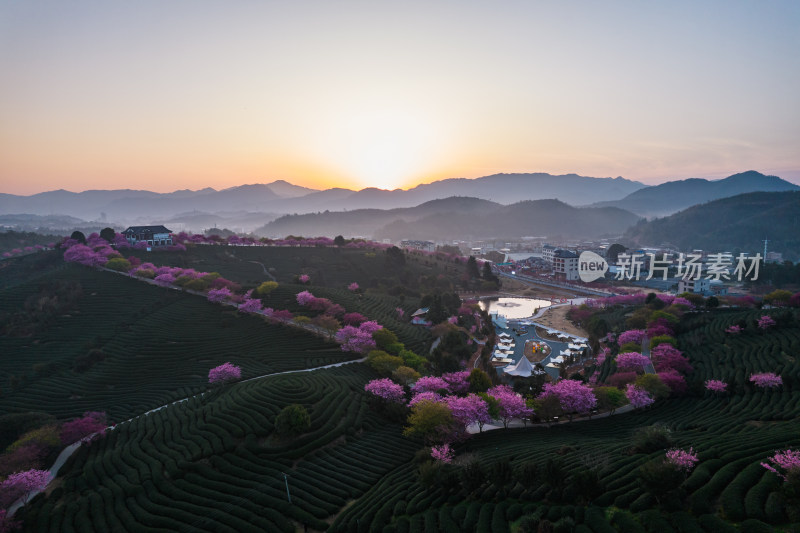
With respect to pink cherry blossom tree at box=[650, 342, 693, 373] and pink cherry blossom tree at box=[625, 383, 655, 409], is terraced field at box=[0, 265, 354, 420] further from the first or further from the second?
pink cherry blossom tree at box=[650, 342, 693, 373]

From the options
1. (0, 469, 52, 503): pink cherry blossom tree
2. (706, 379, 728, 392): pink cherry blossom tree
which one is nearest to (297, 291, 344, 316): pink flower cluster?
(0, 469, 52, 503): pink cherry blossom tree

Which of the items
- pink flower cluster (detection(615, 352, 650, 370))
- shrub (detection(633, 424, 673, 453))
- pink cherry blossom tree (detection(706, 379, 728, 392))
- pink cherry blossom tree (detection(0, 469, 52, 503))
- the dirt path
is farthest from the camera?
the dirt path

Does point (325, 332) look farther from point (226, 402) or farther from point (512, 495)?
point (512, 495)

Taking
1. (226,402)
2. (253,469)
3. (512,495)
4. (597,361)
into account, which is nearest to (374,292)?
(597,361)

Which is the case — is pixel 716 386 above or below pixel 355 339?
above

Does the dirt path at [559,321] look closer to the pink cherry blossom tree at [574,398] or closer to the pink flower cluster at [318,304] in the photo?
the pink cherry blossom tree at [574,398]

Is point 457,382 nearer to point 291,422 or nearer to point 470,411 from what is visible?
point 470,411

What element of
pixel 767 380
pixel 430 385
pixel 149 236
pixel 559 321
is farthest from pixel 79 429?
pixel 149 236
